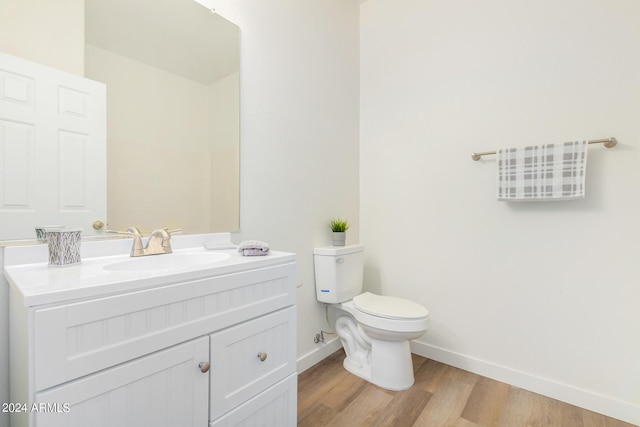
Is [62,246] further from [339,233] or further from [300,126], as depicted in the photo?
[339,233]

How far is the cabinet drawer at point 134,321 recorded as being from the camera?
609 mm

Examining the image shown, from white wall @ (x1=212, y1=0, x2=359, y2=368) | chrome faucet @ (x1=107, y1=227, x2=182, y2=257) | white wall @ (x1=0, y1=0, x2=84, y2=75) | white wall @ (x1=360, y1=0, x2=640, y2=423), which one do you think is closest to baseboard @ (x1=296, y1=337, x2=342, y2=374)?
white wall @ (x1=212, y1=0, x2=359, y2=368)

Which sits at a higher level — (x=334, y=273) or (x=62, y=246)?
(x=62, y=246)

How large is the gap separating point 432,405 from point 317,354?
722 millimetres

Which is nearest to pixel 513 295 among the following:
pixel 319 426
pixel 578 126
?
pixel 578 126

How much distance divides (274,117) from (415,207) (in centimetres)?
112

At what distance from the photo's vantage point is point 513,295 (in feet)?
5.73

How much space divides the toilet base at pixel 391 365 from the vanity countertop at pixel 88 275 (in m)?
0.95

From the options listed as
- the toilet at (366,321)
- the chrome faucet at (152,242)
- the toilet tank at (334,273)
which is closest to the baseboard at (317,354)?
the toilet at (366,321)

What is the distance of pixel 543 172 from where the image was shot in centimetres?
157

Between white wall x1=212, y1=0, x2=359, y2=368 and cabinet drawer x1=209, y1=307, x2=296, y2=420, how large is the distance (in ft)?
1.93

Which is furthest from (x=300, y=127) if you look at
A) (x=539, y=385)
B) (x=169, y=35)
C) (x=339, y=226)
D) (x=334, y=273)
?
(x=539, y=385)

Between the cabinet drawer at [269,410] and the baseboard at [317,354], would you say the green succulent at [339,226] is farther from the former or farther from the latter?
the cabinet drawer at [269,410]

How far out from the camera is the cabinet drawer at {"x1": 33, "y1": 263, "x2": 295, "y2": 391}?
0.61 metres
